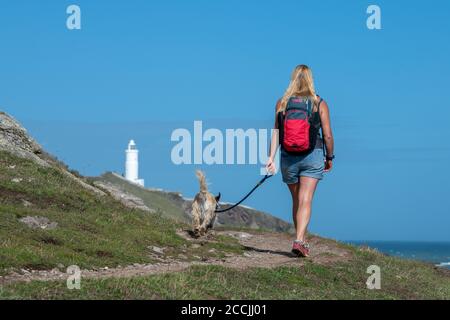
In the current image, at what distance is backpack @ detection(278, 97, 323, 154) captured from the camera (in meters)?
16.7

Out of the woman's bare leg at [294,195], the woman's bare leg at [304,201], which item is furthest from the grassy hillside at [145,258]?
the woman's bare leg at [294,195]

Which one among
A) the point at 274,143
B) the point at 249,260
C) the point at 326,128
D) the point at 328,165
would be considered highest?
the point at 326,128

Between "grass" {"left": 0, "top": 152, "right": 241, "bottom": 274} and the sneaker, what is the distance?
2.70 meters

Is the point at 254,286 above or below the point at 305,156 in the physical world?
below

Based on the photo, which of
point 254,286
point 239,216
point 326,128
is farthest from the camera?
point 239,216

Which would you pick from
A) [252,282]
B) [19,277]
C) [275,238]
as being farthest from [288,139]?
[275,238]

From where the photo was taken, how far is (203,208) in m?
22.8

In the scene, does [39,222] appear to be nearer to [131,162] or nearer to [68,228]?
[68,228]

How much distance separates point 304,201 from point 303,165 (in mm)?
795

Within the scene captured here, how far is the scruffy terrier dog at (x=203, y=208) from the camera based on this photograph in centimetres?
2252

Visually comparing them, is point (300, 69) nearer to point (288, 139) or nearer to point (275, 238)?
point (288, 139)

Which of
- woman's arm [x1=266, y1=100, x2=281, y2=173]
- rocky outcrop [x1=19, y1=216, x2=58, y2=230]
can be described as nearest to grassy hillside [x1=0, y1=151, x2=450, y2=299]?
rocky outcrop [x1=19, y1=216, x2=58, y2=230]

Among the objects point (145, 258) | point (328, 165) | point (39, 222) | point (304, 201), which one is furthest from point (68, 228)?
point (328, 165)
